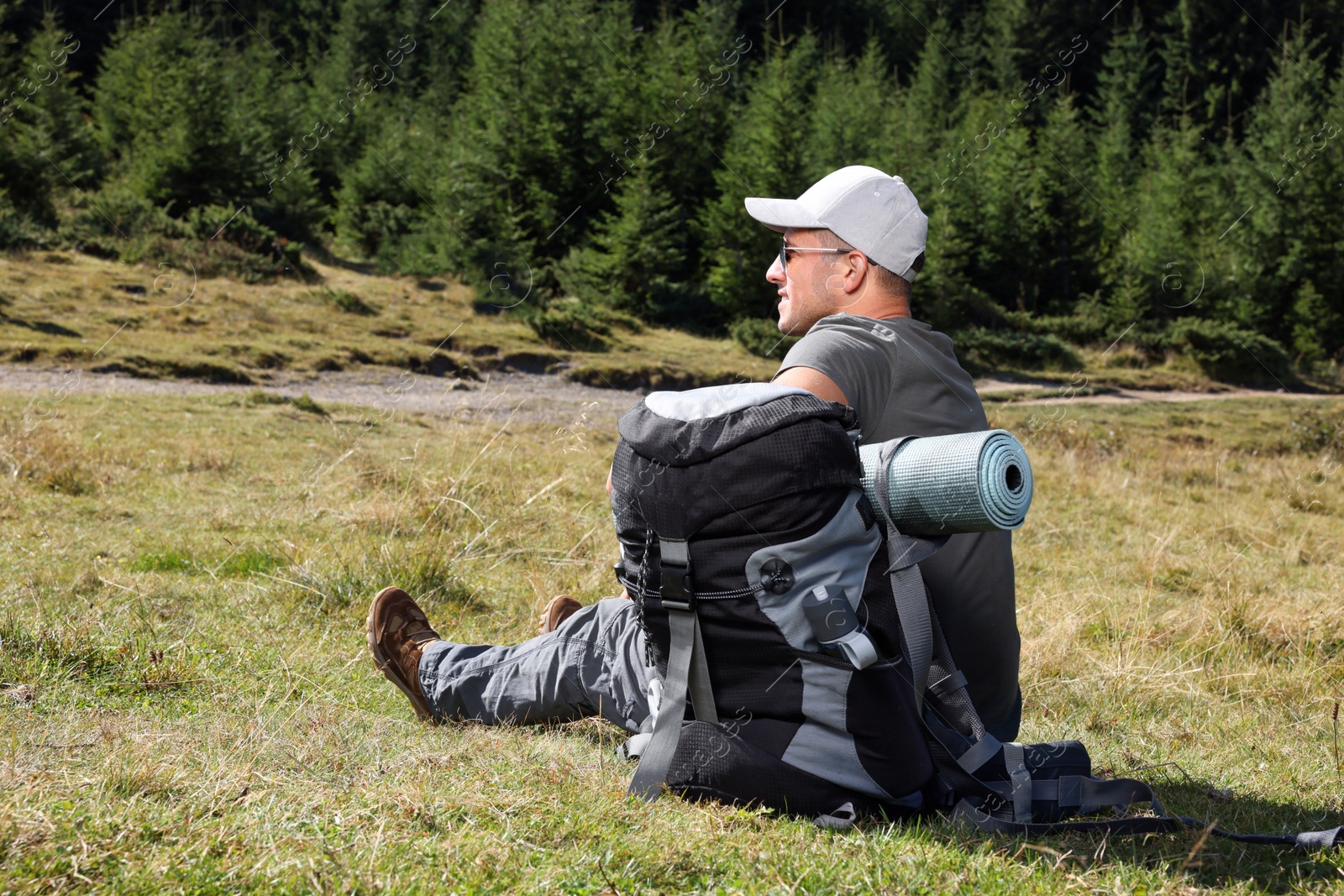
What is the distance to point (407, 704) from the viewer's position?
11.2 ft

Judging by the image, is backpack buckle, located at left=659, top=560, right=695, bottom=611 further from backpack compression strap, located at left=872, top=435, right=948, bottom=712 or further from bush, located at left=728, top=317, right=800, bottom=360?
bush, located at left=728, top=317, right=800, bottom=360

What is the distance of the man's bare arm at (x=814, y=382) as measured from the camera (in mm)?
2441

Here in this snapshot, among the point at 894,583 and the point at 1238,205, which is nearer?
the point at 894,583

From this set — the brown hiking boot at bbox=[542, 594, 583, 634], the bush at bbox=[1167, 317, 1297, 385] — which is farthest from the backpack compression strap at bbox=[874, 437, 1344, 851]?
the bush at bbox=[1167, 317, 1297, 385]

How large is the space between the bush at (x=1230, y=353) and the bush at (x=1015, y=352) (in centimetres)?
321

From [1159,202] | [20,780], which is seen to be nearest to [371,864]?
[20,780]

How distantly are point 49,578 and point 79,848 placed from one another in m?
3.05

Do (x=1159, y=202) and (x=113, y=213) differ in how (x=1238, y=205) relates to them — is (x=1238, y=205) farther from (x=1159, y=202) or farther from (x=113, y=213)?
(x=113, y=213)

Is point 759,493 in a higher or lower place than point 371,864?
higher

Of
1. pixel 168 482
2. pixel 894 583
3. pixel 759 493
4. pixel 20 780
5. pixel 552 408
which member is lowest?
pixel 552 408

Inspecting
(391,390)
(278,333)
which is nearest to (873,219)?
(391,390)

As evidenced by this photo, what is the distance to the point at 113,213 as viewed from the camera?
22.2 meters

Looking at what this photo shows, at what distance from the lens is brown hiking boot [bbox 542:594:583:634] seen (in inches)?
136

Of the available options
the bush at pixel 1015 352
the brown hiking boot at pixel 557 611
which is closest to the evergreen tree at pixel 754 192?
the bush at pixel 1015 352
